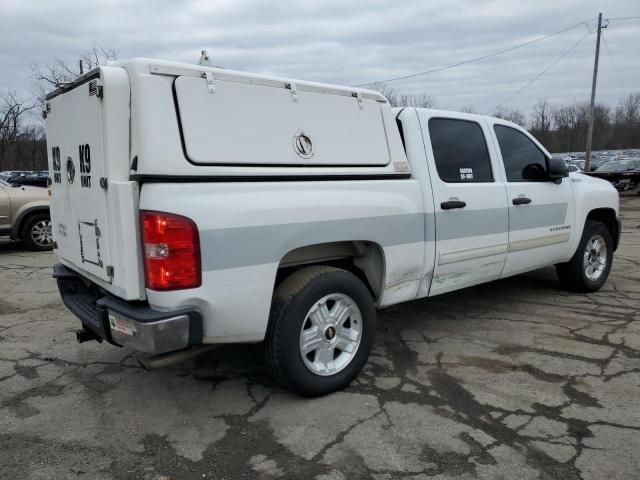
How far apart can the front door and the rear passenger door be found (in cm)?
19

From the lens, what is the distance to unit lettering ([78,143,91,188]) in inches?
123

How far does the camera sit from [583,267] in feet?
19.2

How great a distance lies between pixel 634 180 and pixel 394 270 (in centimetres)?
2277

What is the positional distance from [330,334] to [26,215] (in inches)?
322

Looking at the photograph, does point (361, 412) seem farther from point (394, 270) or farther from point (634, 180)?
point (634, 180)

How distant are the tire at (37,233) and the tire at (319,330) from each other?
7863mm

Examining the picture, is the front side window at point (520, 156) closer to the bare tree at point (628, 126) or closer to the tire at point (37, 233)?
the tire at point (37, 233)

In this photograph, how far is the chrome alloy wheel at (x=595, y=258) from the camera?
594 cm

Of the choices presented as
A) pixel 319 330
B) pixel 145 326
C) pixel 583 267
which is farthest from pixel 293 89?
pixel 583 267

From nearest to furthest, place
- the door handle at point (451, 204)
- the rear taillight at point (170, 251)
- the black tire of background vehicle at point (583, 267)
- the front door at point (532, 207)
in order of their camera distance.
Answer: the rear taillight at point (170, 251) → the door handle at point (451, 204) → the front door at point (532, 207) → the black tire of background vehicle at point (583, 267)

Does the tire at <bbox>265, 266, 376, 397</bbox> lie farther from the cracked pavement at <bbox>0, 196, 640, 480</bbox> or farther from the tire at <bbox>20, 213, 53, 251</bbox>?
the tire at <bbox>20, 213, 53, 251</bbox>

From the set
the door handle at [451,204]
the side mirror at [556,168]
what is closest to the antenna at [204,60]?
the door handle at [451,204]

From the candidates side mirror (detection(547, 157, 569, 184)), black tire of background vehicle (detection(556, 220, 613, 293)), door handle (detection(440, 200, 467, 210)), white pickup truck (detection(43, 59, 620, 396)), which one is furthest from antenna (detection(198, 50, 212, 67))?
black tire of background vehicle (detection(556, 220, 613, 293))

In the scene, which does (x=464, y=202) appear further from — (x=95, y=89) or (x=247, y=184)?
(x=95, y=89)
